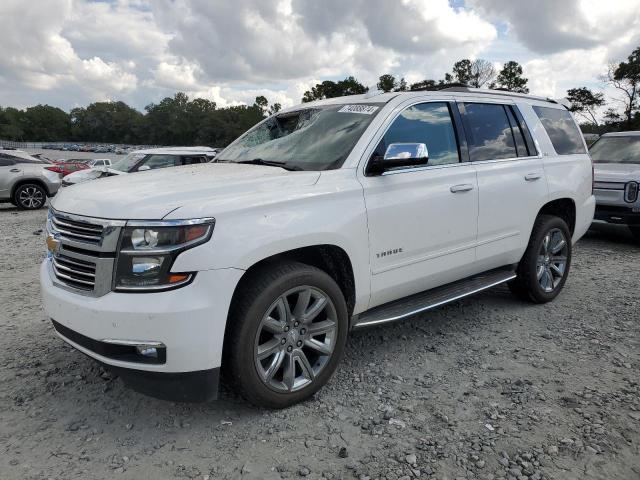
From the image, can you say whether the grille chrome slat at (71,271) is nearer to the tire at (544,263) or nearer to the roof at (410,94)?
the roof at (410,94)

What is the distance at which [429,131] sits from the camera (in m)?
3.83

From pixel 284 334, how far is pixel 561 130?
151 inches

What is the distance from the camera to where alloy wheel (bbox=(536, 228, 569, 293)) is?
488cm

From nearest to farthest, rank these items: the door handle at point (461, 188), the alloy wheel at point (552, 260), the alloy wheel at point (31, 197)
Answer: the door handle at point (461, 188), the alloy wheel at point (552, 260), the alloy wheel at point (31, 197)

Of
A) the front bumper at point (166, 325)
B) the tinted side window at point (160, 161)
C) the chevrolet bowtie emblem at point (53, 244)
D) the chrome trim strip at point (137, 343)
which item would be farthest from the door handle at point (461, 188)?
the tinted side window at point (160, 161)

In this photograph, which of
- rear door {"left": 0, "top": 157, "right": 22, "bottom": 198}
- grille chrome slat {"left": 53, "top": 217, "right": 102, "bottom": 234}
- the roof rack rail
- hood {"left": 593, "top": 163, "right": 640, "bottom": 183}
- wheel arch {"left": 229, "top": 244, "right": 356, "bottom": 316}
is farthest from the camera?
rear door {"left": 0, "top": 157, "right": 22, "bottom": 198}

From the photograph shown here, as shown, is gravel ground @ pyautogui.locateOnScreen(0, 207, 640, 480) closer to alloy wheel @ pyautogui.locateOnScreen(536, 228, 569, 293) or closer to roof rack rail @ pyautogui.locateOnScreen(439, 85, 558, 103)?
alloy wheel @ pyautogui.locateOnScreen(536, 228, 569, 293)

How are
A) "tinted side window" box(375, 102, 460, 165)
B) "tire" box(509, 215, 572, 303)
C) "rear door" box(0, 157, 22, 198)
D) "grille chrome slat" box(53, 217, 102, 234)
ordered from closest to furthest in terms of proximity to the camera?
"grille chrome slat" box(53, 217, 102, 234) < "tinted side window" box(375, 102, 460, 165) < "tire" box(509, 215, 572, 303) < "rear door" box(0, 157, 22, 198)

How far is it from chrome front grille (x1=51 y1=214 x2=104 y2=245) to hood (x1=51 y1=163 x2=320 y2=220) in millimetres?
61

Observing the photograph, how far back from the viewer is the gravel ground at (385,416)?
101 inches

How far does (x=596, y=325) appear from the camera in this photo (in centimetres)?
444

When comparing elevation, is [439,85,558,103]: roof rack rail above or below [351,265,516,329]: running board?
above

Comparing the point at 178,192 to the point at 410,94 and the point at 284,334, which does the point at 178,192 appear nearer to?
the point at 284,334

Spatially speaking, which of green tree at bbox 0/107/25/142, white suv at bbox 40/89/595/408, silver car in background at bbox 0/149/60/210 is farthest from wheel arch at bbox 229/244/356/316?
green tree at bbox 0/107/25/142
